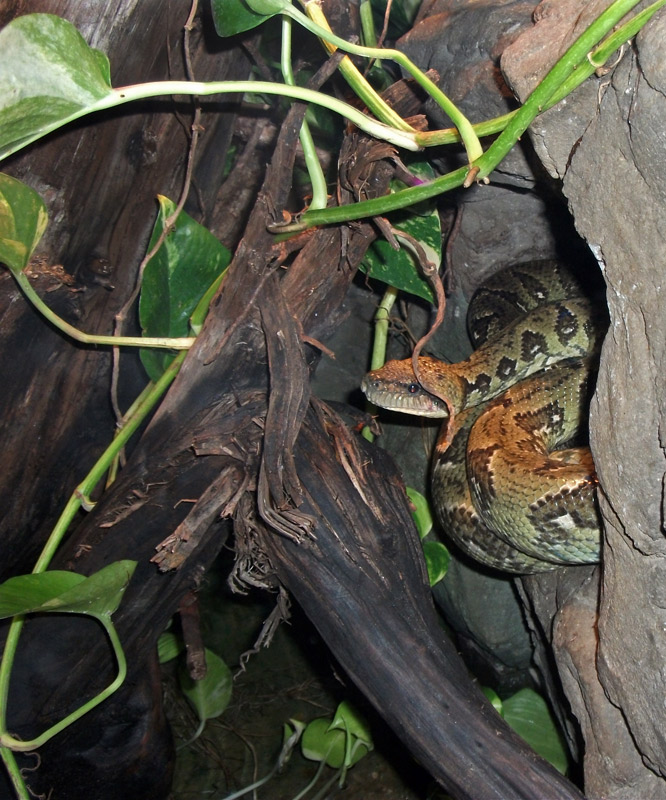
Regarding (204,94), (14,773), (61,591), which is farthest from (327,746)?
(204,94)

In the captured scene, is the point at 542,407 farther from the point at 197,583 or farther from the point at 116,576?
the point at 116,576

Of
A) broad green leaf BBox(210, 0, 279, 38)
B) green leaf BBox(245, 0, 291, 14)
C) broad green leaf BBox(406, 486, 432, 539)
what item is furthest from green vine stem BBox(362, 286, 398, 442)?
green leaf BBox(245, 0, 291, 14)

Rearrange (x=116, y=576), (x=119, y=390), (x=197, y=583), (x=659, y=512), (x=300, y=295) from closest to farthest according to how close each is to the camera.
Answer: (x=659, y=512) → (x=116, y=576) → (x=300, y=295) → (x=197, y=583) → (x=119, y=390)

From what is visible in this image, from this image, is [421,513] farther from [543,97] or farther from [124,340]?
[543,97]

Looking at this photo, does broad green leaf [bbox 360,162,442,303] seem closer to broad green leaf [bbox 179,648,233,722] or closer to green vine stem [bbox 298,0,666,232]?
green vine stem [bbox 298,0,666,232]

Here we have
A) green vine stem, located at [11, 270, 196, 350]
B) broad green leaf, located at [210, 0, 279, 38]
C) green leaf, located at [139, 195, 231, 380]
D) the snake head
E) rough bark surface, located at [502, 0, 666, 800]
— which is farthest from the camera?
the snake head

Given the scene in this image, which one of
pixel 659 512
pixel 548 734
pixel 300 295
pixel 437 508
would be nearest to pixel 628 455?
pixel 659 512
